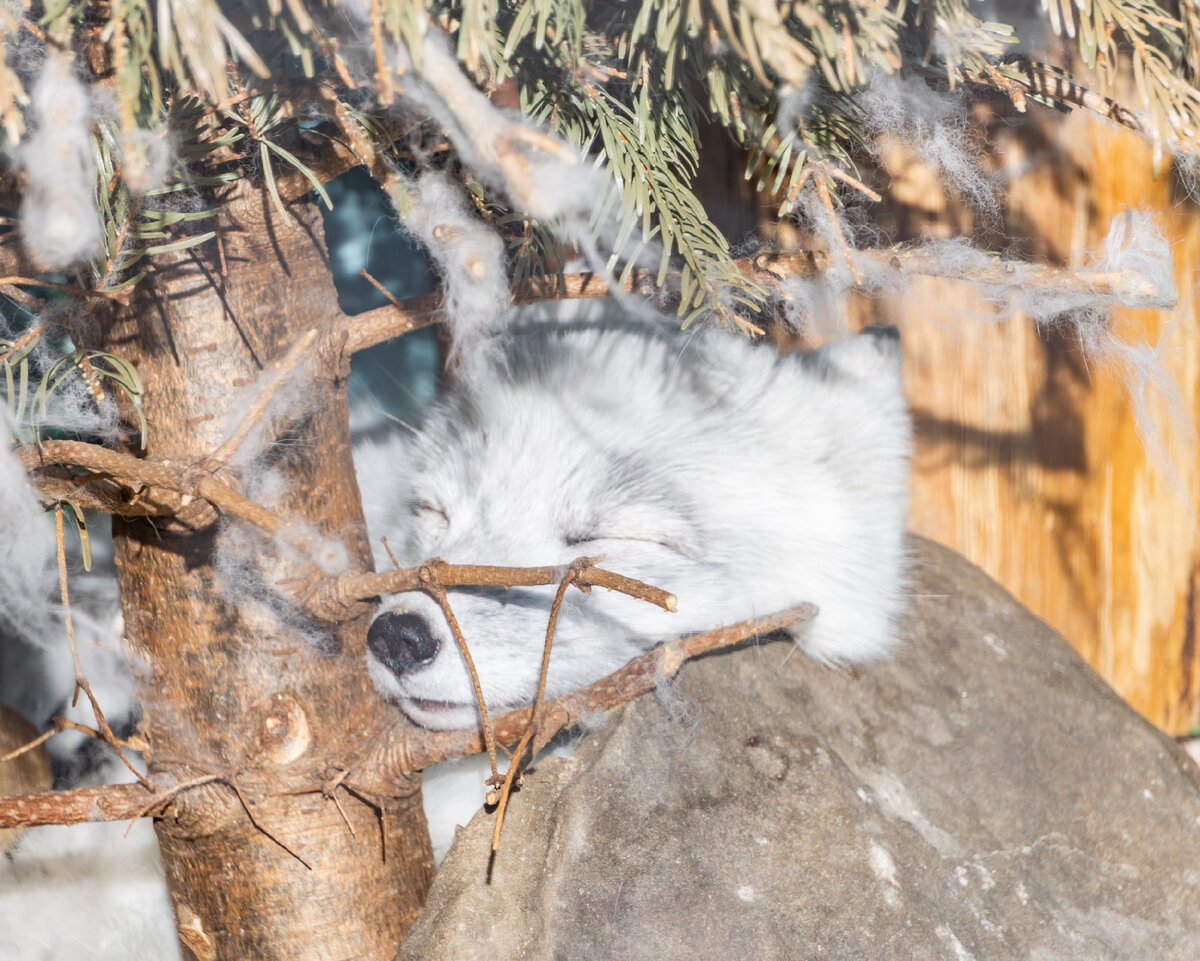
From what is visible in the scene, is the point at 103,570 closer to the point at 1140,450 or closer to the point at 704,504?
the point at 704,504

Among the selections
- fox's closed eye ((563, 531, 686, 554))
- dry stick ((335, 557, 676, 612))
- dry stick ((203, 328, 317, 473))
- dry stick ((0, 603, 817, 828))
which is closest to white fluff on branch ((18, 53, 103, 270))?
dry stick ((203, 328, 317, 473))

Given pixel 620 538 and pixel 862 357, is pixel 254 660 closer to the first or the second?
pixel 620 538

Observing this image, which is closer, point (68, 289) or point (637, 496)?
point (68, 289)

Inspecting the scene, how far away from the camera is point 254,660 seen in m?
0.72

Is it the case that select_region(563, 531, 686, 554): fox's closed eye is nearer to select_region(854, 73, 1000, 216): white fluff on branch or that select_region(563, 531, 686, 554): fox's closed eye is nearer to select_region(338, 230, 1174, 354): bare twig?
select_region(338, 230, 1174, 354): bare twig

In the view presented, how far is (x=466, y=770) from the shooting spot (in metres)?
0.97

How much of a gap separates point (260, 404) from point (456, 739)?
11.5 inches

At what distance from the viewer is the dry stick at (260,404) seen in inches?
24.8

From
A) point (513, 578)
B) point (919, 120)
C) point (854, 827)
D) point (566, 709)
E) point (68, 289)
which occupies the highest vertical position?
point (919, 120)

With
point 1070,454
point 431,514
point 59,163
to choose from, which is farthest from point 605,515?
point 1070,454

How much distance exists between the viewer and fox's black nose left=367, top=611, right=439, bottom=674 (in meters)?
0.76

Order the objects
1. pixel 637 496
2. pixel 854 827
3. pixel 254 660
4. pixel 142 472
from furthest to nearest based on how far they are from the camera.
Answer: pixel 637 496 < pixel 854 827 < pixel 254 660 < pixel 142 472

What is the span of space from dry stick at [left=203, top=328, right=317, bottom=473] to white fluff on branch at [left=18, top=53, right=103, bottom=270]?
141mm

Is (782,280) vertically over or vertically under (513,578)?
over
